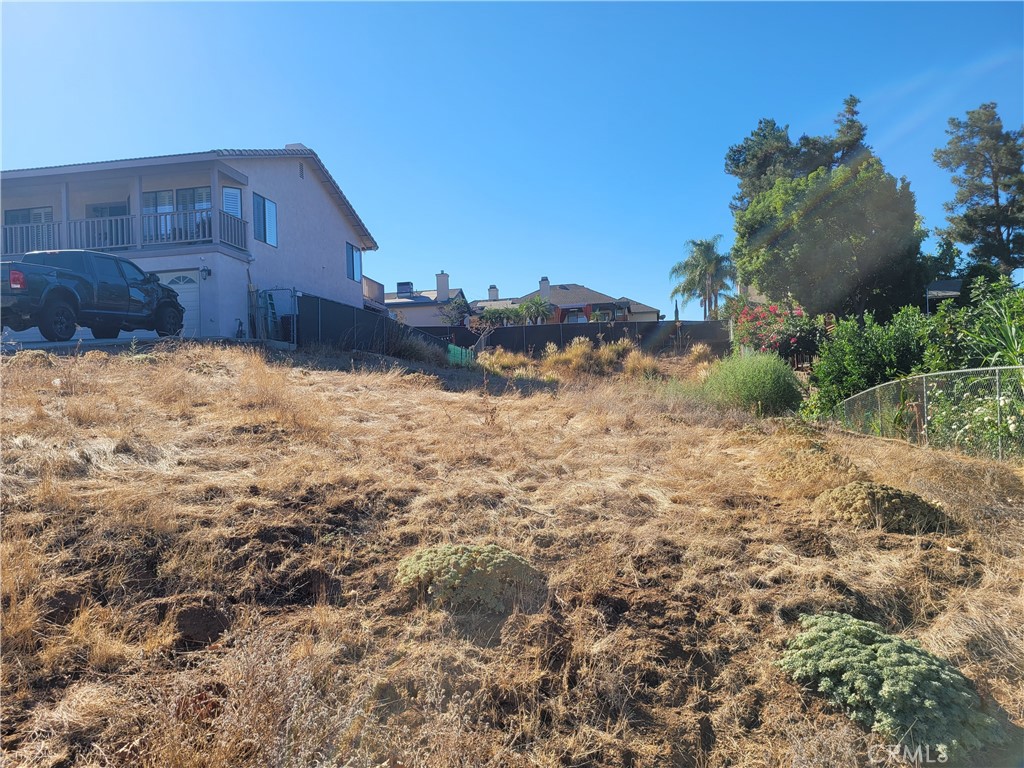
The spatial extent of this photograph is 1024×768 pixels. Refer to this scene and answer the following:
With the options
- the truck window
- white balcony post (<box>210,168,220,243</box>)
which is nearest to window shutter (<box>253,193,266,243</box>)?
white balcony post (<box>210,168,220,243</box>)

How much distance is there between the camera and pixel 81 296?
13.5m

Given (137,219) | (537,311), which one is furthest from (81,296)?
(537,311)

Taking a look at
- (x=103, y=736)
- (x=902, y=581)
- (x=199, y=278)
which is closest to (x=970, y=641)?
(x=902, y=581)

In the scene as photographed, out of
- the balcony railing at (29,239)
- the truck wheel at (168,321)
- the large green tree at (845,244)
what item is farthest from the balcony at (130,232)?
the large green tree at (845,244)

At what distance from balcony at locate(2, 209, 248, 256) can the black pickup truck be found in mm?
2755

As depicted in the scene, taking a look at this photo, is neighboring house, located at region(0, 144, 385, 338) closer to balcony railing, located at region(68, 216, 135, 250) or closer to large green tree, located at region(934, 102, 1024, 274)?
balcony railing, located at region(68, 216, 135, 250)

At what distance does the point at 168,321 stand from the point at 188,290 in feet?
6.10

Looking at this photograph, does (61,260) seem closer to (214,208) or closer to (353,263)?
(214,208)

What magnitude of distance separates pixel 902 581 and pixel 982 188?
113ft

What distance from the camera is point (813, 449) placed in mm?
7195

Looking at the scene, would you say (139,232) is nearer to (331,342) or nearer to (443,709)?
(331,342)

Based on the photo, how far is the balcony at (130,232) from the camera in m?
17.9

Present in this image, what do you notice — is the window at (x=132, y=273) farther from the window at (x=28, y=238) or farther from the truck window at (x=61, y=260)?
the window at (x=28, y=238)

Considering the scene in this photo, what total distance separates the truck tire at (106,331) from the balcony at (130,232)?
3.80m
